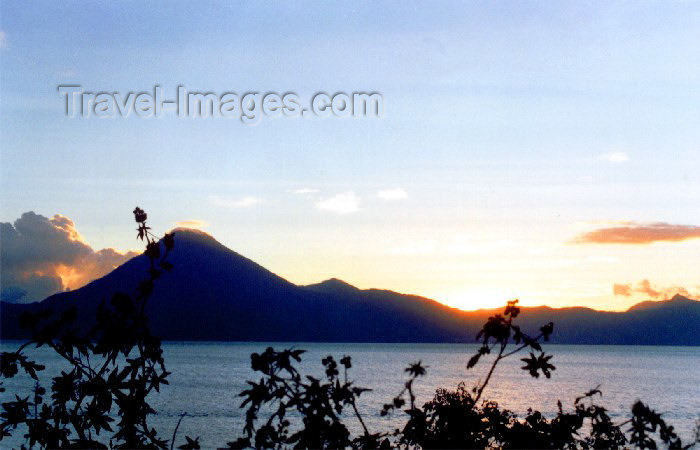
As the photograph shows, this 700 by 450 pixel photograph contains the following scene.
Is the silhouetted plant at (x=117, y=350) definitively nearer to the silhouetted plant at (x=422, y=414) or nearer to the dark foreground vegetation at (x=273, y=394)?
the dark foreground vegetation at (x=273, y=394)

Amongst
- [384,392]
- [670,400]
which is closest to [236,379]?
[384,392]

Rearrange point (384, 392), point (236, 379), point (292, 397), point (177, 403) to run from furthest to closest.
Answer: point (236, 379) < point (384, 392) < point (177, 403) < point (292, 397)

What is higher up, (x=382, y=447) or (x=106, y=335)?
(x=106, y=335)

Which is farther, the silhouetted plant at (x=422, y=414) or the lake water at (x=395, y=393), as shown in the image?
the lake water at (x=395, y=393)

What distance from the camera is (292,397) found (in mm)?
3773

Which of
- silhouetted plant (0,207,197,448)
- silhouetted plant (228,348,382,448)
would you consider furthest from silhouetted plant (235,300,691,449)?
silhouetted plant (0,207,197,448)

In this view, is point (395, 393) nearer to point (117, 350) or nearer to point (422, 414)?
point (422, 414)

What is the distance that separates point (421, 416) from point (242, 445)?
163cm

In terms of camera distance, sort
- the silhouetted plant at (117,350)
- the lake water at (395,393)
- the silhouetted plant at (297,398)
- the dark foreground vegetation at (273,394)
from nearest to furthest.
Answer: the silhouetted plant at (297,398) < the dark foreground vegetation at (273,394) < the silhouetted plant at (117,350) < the lake water at (395,393)

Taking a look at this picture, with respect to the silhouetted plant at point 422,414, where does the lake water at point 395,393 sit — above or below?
below

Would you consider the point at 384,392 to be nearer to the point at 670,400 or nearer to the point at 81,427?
the point at 670,400

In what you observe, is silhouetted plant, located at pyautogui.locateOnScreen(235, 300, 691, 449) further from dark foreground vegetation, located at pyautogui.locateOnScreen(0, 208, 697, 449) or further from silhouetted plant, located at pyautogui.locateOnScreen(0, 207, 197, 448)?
silhouetted plant, located at pyautogui.locateOnScreen(0, 207, 197, 448)

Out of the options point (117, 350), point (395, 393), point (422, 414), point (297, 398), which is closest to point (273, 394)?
point (297, 398)

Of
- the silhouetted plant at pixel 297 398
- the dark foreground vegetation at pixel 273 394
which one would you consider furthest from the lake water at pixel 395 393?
the silhouetted plant at pixel 297 398
